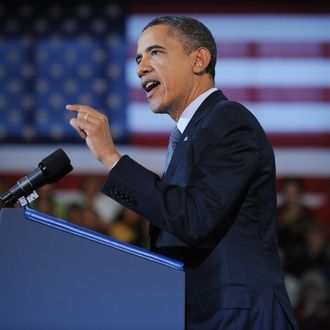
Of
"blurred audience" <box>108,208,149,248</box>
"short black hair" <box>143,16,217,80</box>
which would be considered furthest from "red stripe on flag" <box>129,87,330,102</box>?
"short black hair" <box>143,16,217,80</box>

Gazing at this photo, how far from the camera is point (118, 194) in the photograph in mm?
1661

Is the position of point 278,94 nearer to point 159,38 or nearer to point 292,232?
point 292,232

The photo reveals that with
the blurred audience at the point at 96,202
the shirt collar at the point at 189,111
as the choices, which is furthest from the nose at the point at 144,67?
the blurred audience at the point at 96,202

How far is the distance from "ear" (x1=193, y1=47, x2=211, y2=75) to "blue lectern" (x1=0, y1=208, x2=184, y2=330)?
0.67m

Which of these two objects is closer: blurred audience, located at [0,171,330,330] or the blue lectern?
the blue lectern

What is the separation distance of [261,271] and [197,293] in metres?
0.15

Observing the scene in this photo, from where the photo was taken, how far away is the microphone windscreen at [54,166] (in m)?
1.64

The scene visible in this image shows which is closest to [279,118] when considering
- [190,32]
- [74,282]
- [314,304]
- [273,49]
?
[273,49]

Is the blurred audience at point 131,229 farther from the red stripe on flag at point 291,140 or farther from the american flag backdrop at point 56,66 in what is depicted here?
the american flag backdrop at point 56,66

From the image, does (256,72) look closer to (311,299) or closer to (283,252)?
(283,252)

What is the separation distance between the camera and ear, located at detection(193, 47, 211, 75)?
6.58 feet

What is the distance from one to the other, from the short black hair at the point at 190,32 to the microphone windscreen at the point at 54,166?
20.0 inches

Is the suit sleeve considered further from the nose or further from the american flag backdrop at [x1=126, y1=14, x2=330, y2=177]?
the american flag backdrop at [x1=126, y1=14, x2=330, y2=177]

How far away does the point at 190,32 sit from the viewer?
203 cm
